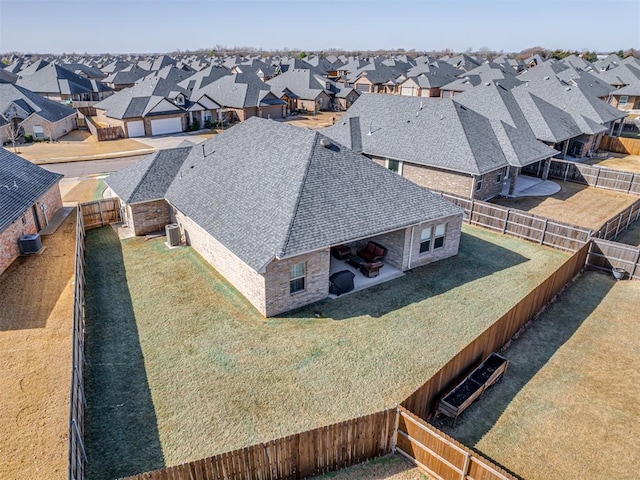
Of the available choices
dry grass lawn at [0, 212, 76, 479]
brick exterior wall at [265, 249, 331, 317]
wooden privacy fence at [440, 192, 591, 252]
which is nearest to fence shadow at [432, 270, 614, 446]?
wooden privacy fence at [440, 192, 591, 252]

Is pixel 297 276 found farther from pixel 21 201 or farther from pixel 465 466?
pixel 21 201

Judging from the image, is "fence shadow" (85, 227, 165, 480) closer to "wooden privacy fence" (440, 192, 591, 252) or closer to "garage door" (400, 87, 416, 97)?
"wooden privacy fence" (440, 192, 591, 252)

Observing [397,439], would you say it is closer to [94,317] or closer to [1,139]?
[94,317]

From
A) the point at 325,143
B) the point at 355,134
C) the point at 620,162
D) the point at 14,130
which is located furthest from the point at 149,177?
the point at 620,162

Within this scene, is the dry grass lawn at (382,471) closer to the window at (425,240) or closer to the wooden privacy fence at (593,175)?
the window at (425,240)

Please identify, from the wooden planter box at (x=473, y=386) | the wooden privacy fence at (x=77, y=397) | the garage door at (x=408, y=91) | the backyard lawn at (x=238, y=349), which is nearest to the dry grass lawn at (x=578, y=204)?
the backyard lawn at (x=238, y=349)

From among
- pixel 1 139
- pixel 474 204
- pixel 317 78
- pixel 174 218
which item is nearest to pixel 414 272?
pixel 474 204
